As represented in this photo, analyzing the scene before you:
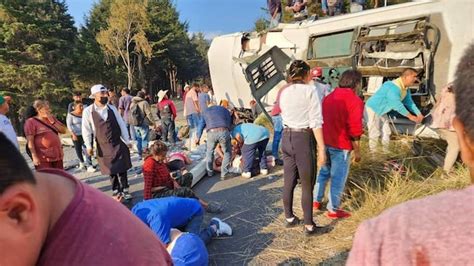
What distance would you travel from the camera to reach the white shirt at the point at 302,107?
11.9 feet

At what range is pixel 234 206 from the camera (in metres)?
5.07

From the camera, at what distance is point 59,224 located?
0.92m

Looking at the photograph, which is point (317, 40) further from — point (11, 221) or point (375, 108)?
point (11, 221)

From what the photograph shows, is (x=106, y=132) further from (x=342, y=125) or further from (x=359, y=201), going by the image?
(x=359, y=201)

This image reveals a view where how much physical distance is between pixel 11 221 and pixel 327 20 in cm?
695

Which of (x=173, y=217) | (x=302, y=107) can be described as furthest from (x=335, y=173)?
(x=173, y=217)

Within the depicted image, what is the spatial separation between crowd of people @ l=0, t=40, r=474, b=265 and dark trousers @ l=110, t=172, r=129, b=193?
15 millimetres

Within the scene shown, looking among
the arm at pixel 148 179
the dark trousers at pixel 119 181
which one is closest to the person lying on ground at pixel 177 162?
the dark trousers at pixel 119 181

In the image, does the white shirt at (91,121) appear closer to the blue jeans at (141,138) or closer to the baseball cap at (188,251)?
the baseball cap at (188,251)

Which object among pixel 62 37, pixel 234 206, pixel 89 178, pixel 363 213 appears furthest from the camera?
pixel 62 37

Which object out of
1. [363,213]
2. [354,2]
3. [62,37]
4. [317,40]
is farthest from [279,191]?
[62,37]

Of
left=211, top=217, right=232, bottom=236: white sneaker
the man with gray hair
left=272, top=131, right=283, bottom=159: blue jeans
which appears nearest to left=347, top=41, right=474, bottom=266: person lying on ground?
left=211, top=217, right=232, bottom=236: white sneaker

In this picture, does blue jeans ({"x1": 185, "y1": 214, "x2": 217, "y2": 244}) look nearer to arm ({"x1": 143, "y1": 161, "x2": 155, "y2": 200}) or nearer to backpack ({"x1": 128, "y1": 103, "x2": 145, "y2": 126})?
arm ({"x1": 143, "y1": 161, "x2": 155, "y2": 200})

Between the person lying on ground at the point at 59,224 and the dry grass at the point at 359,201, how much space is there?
2740 mm
